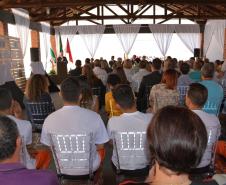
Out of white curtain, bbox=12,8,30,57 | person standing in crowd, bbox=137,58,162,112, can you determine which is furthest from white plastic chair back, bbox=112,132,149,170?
white curtain, bbox=12,8,30,57

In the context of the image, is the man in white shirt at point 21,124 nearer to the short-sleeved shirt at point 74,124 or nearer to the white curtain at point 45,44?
the short-sleeved shirt at point 74,124

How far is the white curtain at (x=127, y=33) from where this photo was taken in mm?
13828

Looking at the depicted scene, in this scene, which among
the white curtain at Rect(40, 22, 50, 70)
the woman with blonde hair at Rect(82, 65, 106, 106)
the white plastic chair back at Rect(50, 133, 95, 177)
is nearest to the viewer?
the white plastic chair back at Rect(50, 133, 95, 177)

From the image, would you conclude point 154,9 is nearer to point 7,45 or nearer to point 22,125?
point 7,45

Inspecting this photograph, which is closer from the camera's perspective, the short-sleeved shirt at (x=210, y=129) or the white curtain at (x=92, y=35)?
the short-sleeved shirt at (x=210, y=129)

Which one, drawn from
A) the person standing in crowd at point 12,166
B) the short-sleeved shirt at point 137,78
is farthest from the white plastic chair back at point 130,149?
the short-sleeved shirt at point 137,78

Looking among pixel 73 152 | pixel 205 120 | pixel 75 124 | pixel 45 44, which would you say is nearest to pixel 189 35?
pixel 45 44

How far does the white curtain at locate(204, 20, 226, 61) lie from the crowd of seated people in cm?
687

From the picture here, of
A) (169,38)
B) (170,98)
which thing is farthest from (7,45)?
(169,38)

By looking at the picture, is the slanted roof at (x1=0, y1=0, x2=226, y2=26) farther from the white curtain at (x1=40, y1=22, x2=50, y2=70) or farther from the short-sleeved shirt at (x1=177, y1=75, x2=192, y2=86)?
the short-sleeved shirt at (x1=177, y1=75, x2=192, y2=86)

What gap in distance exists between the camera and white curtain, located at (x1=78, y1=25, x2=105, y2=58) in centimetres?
1404

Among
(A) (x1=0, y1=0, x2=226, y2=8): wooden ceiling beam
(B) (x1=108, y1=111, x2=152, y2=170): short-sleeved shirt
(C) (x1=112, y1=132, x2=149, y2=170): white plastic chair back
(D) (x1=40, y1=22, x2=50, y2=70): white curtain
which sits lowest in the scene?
(C) (x1=112, y1=132, x2=149, y2=170): white plastic chair back

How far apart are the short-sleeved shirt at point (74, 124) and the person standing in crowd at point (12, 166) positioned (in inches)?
38.0

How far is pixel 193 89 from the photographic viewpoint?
2.71 metres
